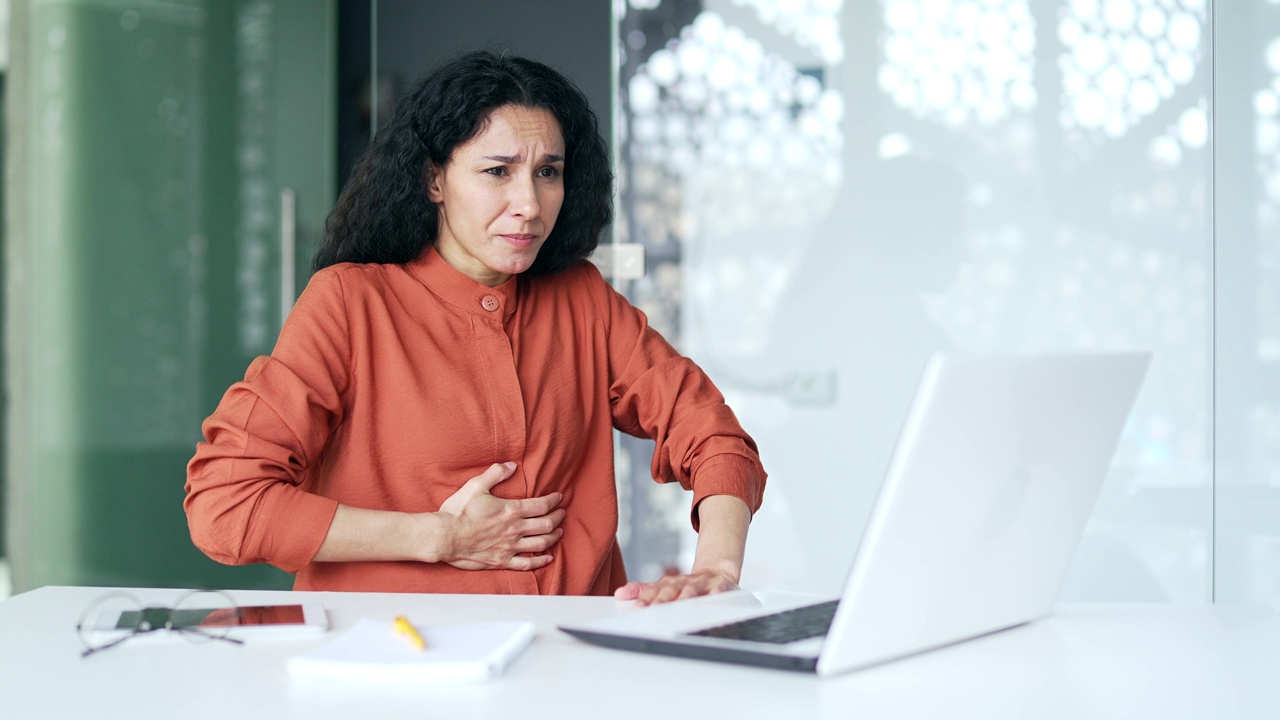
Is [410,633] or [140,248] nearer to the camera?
[410,633]

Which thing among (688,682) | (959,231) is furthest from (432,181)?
(959,231)

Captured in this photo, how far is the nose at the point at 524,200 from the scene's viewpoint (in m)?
1.95

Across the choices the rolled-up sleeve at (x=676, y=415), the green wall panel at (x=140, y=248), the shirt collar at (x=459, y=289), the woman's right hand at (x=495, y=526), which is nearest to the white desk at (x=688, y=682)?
the woman's right hand at (x=495, y=526)

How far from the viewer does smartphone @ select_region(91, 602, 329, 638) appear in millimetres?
1232

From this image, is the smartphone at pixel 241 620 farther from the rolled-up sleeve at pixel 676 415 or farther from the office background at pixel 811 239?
the office background at pixel 811 239

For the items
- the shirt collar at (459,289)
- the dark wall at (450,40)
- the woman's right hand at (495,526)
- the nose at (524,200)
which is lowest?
the woman's right hand at (495,526)

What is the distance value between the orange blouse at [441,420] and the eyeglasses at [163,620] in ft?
0.74

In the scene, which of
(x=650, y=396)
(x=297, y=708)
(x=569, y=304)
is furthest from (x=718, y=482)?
(x=297, y=708)

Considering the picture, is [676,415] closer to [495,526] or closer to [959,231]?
[495,526]

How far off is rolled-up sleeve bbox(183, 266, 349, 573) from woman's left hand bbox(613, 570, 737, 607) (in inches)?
17.5

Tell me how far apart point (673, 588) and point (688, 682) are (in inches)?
15.9

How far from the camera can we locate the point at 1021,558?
1202mm

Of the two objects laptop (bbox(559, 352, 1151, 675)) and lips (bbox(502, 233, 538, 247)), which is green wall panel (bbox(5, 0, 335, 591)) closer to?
lips (bbox(502, 233, 538, 247))

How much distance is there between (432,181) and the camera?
2051mm
